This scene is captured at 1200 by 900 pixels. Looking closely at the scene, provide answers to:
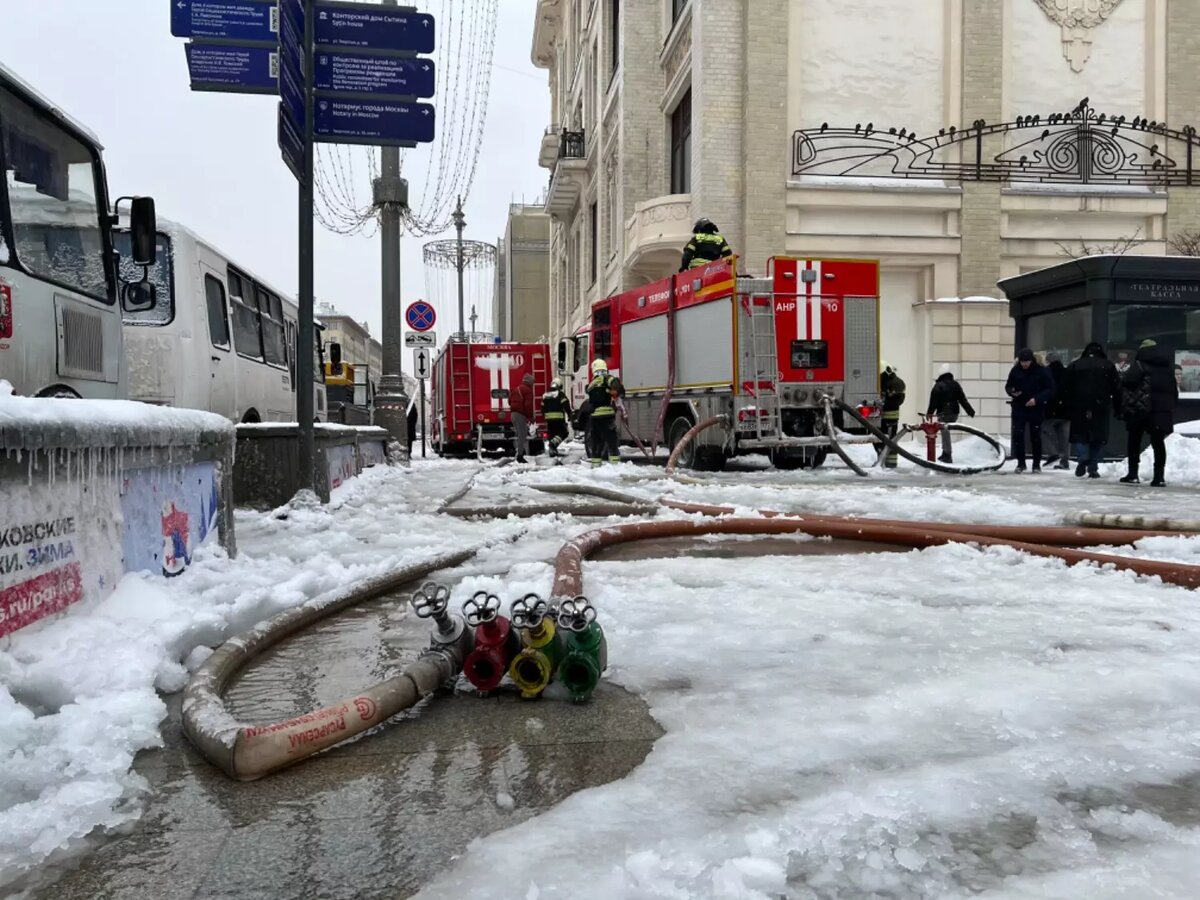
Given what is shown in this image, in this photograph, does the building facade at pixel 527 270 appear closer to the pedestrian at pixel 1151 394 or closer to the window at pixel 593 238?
the window at pixel 593 238

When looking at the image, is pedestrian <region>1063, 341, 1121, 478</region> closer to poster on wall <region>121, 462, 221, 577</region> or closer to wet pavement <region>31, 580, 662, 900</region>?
poster on wall <region>121, 462, 221, 577</region>

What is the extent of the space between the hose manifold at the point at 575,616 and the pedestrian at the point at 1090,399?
10.7 metres

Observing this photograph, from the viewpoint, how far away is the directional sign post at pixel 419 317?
18.0m

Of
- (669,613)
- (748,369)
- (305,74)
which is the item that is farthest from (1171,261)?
(669,613)

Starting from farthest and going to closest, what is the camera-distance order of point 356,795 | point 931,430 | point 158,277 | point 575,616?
1. point 931,430
2. point 158,277
3. point 575,616
4. point 356,795

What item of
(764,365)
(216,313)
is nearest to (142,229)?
(216,313)

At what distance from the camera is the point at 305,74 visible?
7.77m

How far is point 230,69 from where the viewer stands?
302 inches

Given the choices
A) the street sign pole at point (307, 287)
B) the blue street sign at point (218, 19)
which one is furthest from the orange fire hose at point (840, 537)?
the blue street sign at point (218, 19)

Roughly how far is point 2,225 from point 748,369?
8.84 m

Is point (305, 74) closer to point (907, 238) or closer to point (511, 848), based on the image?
point (511, 848)

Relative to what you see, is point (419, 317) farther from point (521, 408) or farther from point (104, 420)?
point (104, 420)

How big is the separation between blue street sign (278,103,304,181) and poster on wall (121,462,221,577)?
3260 millimetres

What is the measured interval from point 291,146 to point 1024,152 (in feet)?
56.4
